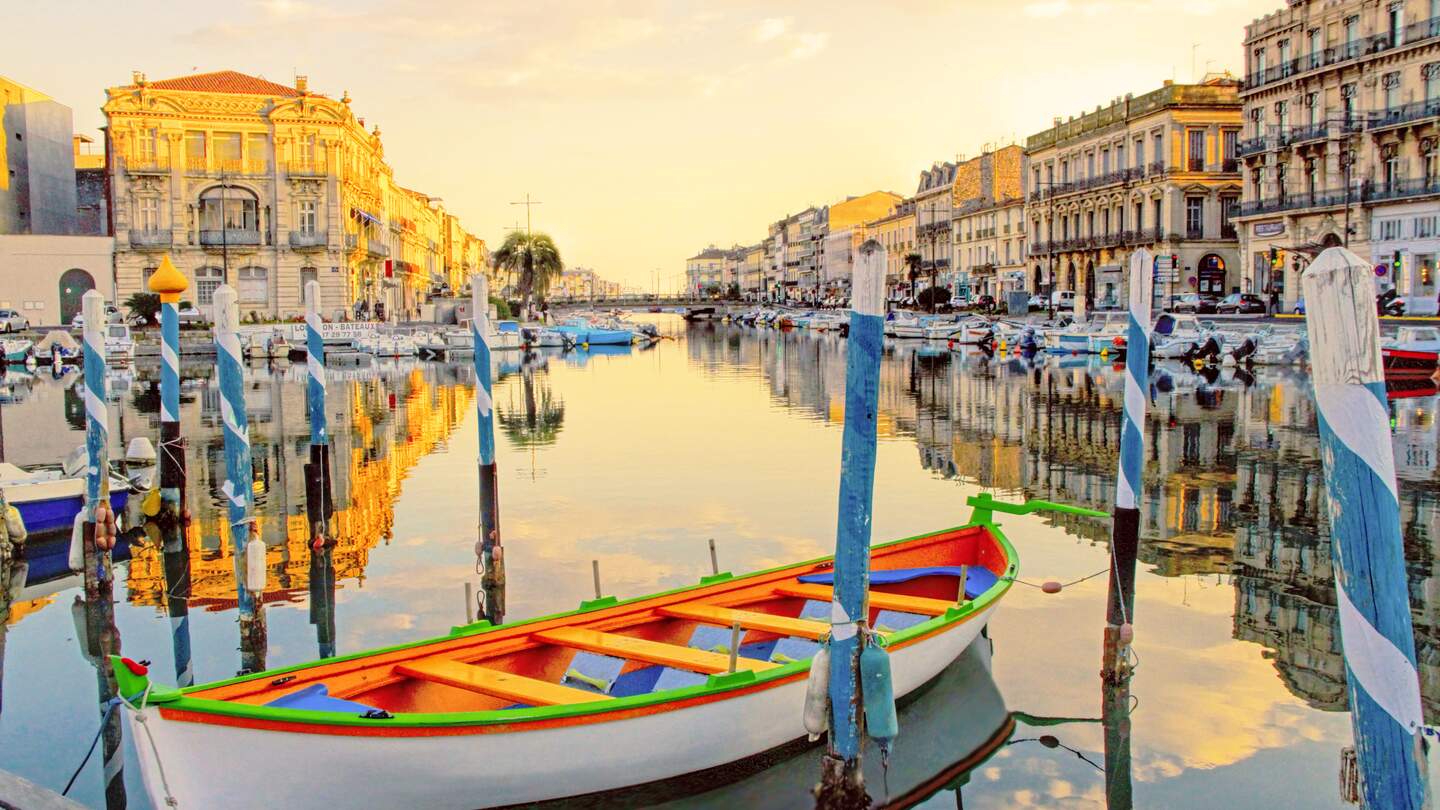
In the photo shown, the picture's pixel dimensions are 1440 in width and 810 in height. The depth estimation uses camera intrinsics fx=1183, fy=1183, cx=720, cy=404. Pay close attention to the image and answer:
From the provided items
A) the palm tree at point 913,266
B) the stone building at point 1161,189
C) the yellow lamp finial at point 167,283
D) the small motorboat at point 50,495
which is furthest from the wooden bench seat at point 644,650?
the palm tree at point 913,266

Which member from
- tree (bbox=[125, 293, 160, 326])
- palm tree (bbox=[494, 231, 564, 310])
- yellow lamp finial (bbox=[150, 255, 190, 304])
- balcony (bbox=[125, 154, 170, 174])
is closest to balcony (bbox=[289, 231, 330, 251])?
balcony (bbox=[125, 154, 170, 174])

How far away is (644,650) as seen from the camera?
9430mm

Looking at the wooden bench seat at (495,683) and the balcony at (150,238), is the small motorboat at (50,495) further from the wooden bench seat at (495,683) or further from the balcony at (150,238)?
the balcony at (150,238)

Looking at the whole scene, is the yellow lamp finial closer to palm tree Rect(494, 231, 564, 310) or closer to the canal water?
the canal water

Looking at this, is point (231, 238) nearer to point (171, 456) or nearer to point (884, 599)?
point (171, 456)

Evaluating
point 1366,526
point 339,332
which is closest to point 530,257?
point 339,332

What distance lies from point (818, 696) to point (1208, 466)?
58.8 ft

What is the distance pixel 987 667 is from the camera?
37.9ft

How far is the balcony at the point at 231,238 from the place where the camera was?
67.4 metres

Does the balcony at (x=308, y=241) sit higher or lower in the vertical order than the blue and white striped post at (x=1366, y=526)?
higher

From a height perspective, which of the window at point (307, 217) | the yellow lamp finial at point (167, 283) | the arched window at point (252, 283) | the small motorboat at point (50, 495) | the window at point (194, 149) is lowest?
the small motorboat at point (50, 495)

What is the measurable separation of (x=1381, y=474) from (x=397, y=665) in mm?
6627

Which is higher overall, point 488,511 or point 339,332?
point 339,332

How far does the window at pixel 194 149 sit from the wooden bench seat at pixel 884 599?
215 feet
